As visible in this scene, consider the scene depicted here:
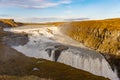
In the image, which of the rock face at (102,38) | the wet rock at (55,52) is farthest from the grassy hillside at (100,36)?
the wet rock at (55,52)

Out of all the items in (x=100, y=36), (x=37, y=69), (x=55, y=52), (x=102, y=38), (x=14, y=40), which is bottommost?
(x=55, y=52)

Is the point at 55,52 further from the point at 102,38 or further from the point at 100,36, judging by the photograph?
the point at 100,36

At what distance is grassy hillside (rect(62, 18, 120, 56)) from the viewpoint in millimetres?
128125

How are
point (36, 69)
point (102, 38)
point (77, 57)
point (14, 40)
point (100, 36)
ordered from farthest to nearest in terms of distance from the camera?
point (100, 36)
point (102, 38)
point (14, 40)
point (77, 57)
point (36, 69)

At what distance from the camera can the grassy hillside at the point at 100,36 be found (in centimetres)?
12812

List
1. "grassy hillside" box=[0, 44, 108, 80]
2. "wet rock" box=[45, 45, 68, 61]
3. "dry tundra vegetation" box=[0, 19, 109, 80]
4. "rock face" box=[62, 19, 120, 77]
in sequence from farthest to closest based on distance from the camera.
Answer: "rock face" box=[62, 19, 120, 77] < "wet rock" box=[45, 45, 68, 61] < "grassy hillside" box=[0, 44, 108, 80] < "dry tundra vegetation" box=[0, 19, 109, 80]

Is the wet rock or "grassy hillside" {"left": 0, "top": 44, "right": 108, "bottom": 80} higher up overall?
"grassy hillside" {"left": 0, "top": 44, "right": 108, "bottom": 80}

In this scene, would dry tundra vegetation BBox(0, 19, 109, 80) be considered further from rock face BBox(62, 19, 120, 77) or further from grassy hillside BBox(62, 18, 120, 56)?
grassy hillside BBox(62, 18, 120, 56)

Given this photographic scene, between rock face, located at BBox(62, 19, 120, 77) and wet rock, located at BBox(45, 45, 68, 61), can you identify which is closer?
wet rock, located at BBox(45, 45, 68, 61)

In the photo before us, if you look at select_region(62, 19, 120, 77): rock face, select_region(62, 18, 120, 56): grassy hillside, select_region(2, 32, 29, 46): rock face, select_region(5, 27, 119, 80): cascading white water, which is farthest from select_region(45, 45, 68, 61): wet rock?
select_region(62, 18, 120, 56): grassy hillside

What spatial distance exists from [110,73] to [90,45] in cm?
3785

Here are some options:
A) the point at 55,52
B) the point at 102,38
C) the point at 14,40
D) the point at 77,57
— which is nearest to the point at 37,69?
the point at 77,57

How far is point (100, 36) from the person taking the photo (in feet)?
444

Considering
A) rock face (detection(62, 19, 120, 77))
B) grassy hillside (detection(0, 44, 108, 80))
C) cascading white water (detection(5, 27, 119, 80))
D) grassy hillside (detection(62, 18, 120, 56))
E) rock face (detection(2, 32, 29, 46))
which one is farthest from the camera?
grassy hillside (detection(62, 18, 120, 56))
